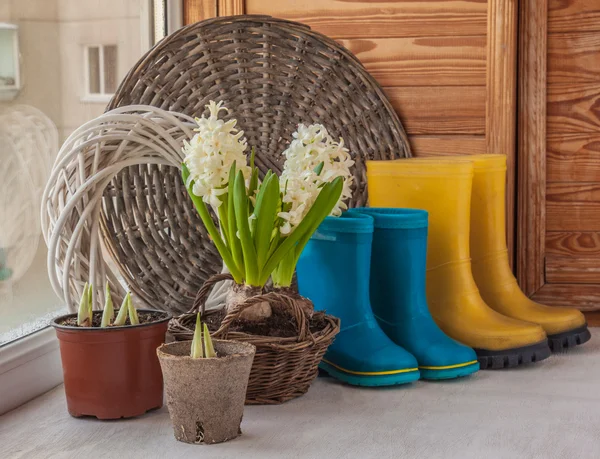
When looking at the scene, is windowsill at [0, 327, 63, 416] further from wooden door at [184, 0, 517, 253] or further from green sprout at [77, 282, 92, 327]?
wooden door at [184, 0, 517, 253]

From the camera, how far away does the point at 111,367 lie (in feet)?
3.58

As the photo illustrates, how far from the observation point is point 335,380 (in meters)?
1.34

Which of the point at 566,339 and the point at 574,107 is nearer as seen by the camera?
the point at 566,339

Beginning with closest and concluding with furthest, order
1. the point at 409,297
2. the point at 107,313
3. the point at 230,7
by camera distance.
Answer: the point at 107,313 → the point at 409,297 → the point at 230,7

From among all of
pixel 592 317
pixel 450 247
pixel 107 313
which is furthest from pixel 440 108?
pixel 107 313

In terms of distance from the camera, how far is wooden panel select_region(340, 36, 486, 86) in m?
1.77

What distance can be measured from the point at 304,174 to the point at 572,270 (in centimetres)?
85

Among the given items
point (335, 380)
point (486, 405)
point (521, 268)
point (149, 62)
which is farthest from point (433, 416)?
point (149, 62)

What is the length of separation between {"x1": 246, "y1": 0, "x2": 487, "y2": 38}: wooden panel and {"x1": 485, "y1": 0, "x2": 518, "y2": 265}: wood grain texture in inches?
1.5

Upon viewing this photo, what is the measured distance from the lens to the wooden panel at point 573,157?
1756 millimetres

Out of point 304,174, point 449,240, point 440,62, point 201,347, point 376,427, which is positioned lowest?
point 376,427

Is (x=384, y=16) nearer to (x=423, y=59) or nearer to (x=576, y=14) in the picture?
(x=423, y=59)

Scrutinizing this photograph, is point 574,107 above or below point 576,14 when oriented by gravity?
below

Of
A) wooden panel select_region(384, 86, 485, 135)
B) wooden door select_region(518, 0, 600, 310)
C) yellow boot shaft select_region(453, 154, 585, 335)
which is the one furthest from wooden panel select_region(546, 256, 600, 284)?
wooden panel select_region(384, 86, 485, 135)
